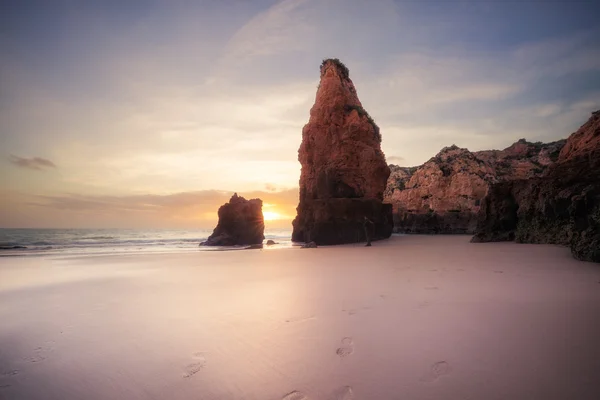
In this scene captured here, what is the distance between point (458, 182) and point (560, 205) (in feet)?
77.3

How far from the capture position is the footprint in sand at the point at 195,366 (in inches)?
88.1

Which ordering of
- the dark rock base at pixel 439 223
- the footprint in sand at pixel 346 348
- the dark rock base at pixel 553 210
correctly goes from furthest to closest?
the dark rock base at pixel 439 223
the dark rock base at pixel 553 210
the footprint in sand at pixel 346 348

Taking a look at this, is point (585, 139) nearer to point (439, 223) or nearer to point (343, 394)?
point (343, 394)

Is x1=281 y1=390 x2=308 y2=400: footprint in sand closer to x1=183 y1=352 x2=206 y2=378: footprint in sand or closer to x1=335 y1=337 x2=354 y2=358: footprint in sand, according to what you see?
x1=335 y1=337 x2=354 y2=358: footprint in sand

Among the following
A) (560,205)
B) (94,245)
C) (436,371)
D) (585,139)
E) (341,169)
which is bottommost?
→ (94,245)

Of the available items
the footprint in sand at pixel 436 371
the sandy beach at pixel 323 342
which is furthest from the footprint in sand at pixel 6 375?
the footprint in sand at pixel 436 371

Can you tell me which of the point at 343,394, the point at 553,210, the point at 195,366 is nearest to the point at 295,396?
the point at 343,394

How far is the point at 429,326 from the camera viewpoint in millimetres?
2768

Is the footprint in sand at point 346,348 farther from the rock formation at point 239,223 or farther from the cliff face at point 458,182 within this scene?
the cliff face at point 458,182

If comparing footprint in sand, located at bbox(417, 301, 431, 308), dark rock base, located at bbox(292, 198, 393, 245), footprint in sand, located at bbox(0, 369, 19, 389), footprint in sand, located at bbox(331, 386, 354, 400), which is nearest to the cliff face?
dark rock base, located at bbox(292, 198, 393, 245)

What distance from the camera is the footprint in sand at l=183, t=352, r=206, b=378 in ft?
7.34

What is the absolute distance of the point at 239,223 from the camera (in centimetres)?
2502

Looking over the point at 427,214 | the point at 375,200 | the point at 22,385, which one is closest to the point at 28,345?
the point at 22,385

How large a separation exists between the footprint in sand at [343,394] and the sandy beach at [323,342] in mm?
13
